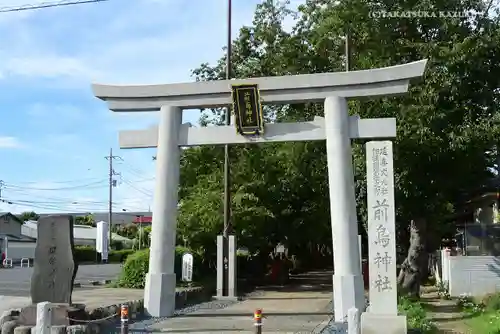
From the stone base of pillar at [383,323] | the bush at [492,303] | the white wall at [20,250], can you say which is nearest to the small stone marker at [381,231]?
the stone base of pillar at [383,323]

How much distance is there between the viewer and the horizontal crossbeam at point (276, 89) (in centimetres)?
1605

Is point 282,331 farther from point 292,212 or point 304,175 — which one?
point 292,212

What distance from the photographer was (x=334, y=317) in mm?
16062

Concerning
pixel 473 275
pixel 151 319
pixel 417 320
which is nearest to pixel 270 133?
pixel 151 319

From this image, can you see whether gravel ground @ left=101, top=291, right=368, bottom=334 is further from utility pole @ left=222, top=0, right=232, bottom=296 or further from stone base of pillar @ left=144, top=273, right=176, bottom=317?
utility pole @ left=222, top=0, right=232, bottom=296

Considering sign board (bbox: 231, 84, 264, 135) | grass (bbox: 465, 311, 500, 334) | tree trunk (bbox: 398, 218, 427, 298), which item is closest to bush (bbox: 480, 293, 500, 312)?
grass (bbox: 465, 311, 500, 334)

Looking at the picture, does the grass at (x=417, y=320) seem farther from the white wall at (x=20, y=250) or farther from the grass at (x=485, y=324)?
the white wall at (x=20, y=250)

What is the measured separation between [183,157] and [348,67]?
11.3m

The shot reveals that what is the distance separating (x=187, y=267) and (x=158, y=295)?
8683mm

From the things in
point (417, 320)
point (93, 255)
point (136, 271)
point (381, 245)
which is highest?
point (93, 255)

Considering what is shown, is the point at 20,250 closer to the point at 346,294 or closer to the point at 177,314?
the point at 177,314

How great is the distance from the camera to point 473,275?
2142cm
